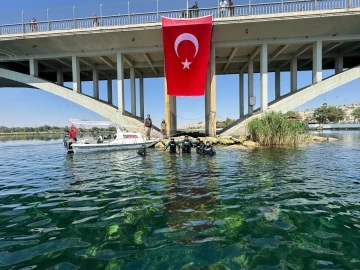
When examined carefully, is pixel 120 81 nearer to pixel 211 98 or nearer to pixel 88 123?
pixel 88 123

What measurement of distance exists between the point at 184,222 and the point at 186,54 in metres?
20.5

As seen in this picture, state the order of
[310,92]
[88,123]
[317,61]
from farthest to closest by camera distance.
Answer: [317,61] → [310,92] → [88,123]

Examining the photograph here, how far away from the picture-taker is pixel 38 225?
470cm

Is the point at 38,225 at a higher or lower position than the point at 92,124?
lower

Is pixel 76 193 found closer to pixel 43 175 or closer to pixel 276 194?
pixel 43 175

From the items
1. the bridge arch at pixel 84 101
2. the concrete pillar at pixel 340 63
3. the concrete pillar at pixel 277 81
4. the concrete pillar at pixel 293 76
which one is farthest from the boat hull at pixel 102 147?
the concrete pillar at pixel 340 63

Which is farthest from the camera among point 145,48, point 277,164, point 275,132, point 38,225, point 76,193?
point 145,48

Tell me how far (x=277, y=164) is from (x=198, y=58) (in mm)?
14946

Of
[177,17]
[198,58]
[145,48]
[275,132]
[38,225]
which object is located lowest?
[38,225]

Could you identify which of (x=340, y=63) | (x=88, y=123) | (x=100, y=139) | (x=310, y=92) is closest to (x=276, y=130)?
(x=310, y=92)

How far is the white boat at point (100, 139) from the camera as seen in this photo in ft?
57.3

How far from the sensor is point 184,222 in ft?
15.3

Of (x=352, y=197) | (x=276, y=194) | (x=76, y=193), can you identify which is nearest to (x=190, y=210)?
(x=276, y=194)

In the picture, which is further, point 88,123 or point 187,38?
point 187,38
